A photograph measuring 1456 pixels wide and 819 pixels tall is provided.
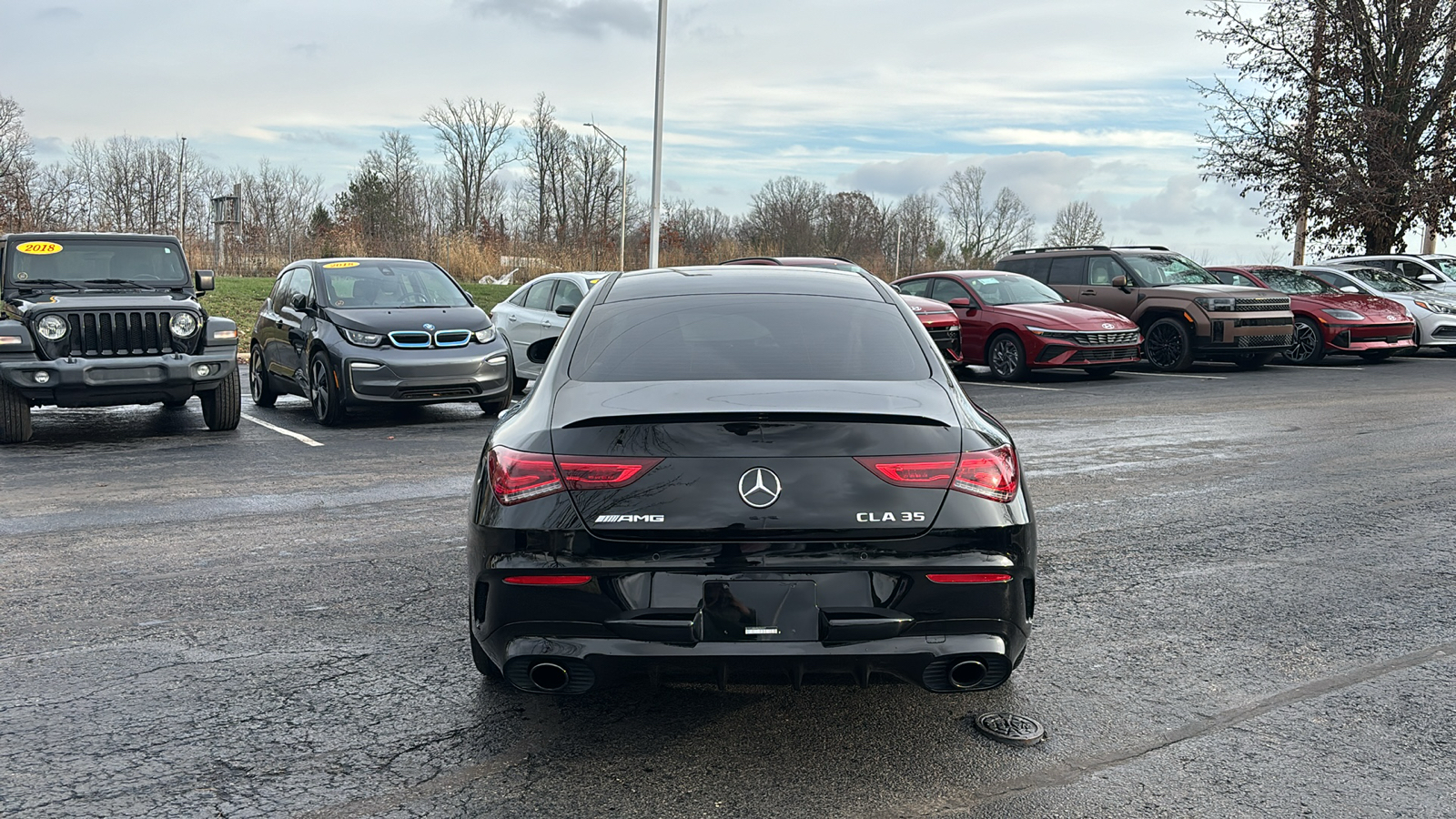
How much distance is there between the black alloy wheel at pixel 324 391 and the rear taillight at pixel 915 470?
30.0 ft

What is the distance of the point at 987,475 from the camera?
11.4 feet

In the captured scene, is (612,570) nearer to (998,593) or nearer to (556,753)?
(556,753)

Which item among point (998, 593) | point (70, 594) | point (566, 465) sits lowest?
point (70, 594)

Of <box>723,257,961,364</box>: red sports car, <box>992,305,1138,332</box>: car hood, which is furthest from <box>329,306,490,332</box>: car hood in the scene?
<box>992,305,1138,332</box>: car hood

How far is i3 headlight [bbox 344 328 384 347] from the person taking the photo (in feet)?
37.9

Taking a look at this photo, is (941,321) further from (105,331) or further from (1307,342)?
(105,331)

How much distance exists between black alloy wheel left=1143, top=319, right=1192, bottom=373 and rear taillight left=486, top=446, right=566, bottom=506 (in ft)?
53.2

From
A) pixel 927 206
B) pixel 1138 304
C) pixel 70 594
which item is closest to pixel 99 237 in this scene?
pixel 70 594

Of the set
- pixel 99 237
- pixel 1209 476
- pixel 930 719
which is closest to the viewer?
pixel 930 719

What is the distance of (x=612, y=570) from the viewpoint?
3.30 metres

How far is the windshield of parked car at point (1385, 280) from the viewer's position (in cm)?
2188

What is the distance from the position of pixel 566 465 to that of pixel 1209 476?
6.64 m

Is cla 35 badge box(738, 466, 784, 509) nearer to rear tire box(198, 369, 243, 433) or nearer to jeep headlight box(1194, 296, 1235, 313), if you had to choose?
rear tire box(198, 369, 243, 433)

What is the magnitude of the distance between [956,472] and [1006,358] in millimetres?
13854
